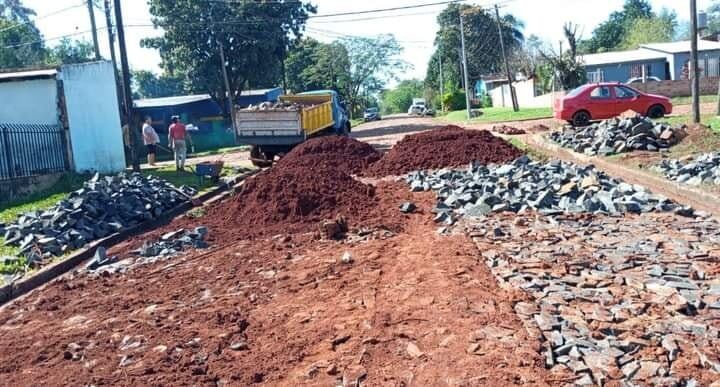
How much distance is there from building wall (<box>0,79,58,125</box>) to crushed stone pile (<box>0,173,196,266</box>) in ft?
25.7

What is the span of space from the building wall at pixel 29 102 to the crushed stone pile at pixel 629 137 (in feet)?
47.4

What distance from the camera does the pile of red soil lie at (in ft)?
50.7

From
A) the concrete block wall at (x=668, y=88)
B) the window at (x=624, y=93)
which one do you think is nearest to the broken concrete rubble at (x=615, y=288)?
the window at (x=624, y=93)

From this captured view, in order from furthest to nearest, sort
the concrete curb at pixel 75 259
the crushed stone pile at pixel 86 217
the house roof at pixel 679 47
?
the house roof at pixel 679 47
the crushed stone pile at pixel 86 217
the concrete curb at pixel 75 259

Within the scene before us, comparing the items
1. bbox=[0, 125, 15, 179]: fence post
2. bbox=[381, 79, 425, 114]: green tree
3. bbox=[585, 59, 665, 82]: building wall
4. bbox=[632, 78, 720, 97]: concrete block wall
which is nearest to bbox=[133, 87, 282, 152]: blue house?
bbox=[0, 125, 15, 179]: fence post

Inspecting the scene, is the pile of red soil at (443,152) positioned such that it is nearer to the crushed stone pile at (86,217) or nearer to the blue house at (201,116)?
the crushed stone pile at (86,217)

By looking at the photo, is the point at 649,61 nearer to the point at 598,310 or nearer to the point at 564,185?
the point at 564,185

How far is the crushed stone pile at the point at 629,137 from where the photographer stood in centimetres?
1445

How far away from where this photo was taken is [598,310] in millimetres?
5273

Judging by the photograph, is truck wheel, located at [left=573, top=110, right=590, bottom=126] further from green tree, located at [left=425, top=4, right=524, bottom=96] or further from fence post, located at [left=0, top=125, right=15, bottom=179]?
green tree, located at [left=425, top=4, right=524, bottom=96]

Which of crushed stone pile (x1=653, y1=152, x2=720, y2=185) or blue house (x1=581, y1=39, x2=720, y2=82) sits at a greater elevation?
blue house (x1=581, y1=39, x2=720, y2=82)

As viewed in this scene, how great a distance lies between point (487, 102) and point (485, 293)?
61.4 metres

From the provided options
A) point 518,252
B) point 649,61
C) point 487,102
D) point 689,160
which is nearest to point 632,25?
point 487,102

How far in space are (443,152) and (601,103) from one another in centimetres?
1022
